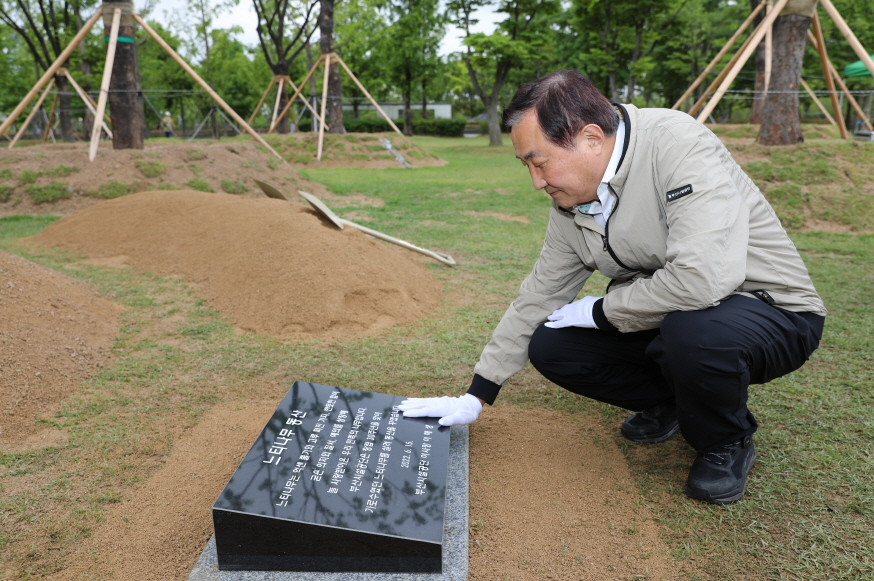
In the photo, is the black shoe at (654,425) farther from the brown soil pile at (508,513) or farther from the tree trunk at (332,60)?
the tree trunk at (332,60)

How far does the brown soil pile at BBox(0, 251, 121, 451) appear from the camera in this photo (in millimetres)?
2691

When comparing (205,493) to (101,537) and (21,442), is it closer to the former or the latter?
(101,537)

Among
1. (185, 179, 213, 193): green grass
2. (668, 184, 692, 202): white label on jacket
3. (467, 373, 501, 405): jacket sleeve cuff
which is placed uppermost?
(668, 184, 692, 202): white label on jacket

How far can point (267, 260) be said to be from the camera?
14.7 feet

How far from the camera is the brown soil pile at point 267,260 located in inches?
159

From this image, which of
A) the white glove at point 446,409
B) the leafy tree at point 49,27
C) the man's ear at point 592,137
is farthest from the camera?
the leafy tree at point 49,27

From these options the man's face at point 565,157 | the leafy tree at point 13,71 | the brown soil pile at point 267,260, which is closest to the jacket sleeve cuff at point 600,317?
the man's face at point 565,157

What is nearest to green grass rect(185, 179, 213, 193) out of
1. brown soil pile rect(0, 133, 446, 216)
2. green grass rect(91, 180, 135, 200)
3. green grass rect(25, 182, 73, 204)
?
brown soil pile rect(0, 133, 446, 216)

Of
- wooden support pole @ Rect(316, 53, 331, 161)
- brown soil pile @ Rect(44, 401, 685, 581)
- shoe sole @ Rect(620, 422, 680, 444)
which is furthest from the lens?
wooden support pole @ Rect(316, 53, 331, 161)

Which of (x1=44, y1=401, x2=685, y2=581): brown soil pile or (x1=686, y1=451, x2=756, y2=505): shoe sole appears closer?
(x1=44, y1=401, x2=685, y2=581): brown soil pile

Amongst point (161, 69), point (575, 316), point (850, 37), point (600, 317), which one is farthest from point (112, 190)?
point (161, 69)

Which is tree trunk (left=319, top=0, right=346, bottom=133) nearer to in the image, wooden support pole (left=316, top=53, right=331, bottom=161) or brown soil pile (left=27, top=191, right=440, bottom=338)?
wooden support pole (left=316, top=53, right=331, bottom=161)

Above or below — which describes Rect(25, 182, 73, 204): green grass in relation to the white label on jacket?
below

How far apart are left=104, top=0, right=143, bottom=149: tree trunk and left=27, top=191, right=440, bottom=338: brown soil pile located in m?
3.45
